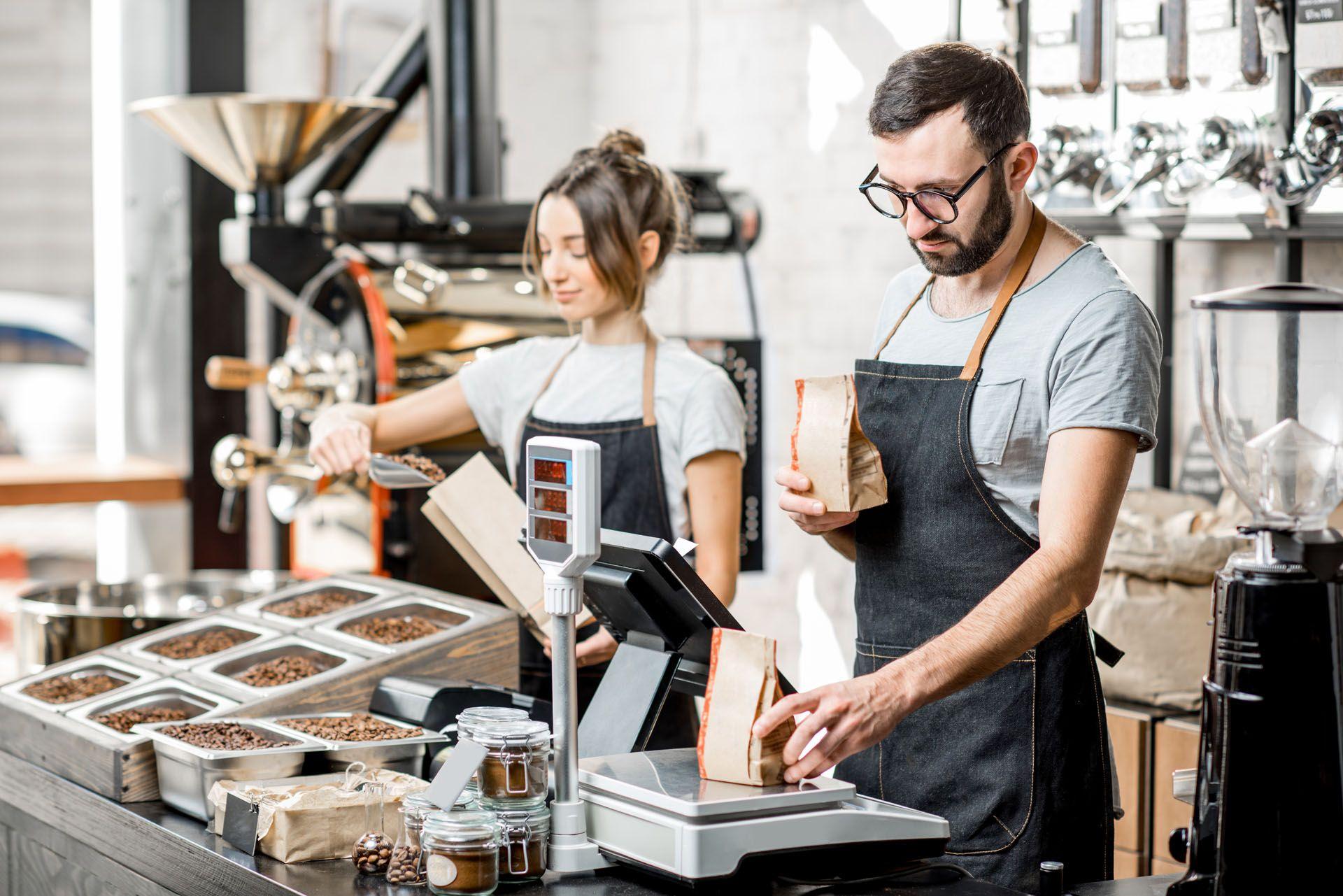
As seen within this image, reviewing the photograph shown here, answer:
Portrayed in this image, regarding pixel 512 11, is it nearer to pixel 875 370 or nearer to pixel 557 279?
pixel 557 279

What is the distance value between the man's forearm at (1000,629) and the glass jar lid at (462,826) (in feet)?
1.44

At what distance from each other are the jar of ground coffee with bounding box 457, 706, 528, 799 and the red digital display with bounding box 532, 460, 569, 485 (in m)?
0.24

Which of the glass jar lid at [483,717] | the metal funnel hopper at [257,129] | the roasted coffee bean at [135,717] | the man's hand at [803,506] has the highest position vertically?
the metal funnel hopper at [257,129]

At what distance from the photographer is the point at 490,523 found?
213 centimetres

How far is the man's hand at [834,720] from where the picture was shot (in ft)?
4.91

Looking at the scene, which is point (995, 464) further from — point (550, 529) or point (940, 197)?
point (550, 529)

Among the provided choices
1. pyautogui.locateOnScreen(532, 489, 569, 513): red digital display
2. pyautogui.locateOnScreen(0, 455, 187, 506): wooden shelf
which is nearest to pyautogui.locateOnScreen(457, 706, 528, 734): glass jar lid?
pyautogui.locateOnScreen(532, 489, 569, 513): red digital display

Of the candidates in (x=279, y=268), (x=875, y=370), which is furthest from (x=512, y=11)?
(x=875, y=370)

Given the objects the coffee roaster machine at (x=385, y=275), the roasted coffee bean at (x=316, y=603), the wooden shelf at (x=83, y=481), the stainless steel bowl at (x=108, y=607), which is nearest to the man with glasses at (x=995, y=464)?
the roasted coffee bean at (x=316, y=603)

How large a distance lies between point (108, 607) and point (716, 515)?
5.99 ft

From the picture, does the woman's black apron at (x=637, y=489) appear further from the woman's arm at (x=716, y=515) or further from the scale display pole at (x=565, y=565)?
the scale display pole at (x=565, y=565)

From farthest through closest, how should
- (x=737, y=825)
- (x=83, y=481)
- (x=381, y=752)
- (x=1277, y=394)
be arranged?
(x=83, y=481) < (x=381, y=752) < (x=737, y=825) < (x=1277, y=394)

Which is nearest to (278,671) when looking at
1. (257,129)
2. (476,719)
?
(476,719)

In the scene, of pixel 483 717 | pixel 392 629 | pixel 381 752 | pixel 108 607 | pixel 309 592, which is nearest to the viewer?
pixel 483 717
